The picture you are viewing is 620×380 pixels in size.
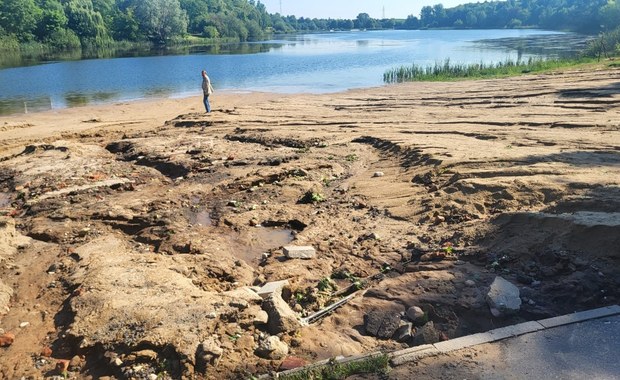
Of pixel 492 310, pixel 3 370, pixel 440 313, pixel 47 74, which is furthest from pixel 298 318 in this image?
pixel 47 74

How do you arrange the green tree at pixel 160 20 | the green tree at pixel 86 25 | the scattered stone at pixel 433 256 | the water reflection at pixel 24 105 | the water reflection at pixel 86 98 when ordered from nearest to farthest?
1. the scattered stone at pixel 433 256
2. the water reflection at pixel 24 105
3. the water reflection at pixel 86 98
4. the green tree at pixel 86 25
5. the green tree at pixel 160 20

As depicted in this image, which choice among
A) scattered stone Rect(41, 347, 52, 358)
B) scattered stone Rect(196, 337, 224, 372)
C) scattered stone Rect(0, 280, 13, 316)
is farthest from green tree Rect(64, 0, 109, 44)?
scattered stone Rect(196, 337, 224, 372)

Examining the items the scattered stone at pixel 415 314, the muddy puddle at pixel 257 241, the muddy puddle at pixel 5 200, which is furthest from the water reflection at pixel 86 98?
the scattered stone at pixel 415 314

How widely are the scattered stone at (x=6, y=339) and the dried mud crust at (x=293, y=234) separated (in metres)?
0.09

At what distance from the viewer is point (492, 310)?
5.29 m

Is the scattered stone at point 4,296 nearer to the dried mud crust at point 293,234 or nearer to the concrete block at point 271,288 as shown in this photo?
the dried mud crust at point 293,234

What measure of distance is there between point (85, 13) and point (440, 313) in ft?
276

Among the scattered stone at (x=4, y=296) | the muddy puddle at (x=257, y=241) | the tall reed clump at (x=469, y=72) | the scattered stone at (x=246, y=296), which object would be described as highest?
the tall reed clump at (x=469, y=72)

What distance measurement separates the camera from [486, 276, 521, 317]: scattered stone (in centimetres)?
524

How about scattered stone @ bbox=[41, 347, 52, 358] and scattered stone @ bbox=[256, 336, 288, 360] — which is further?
scattered stone @ bbox=[41, 347, 52, 358]

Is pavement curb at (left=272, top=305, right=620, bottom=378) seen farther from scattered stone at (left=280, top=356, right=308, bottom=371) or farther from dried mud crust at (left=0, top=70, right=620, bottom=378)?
dried mud crust at (left=0, top=70, right=620, bottom=378)

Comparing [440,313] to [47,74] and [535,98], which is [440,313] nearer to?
[535,98]

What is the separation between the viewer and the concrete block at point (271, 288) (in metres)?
5.71

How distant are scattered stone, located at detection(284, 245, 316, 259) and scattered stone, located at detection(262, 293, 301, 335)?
1.69 meters
